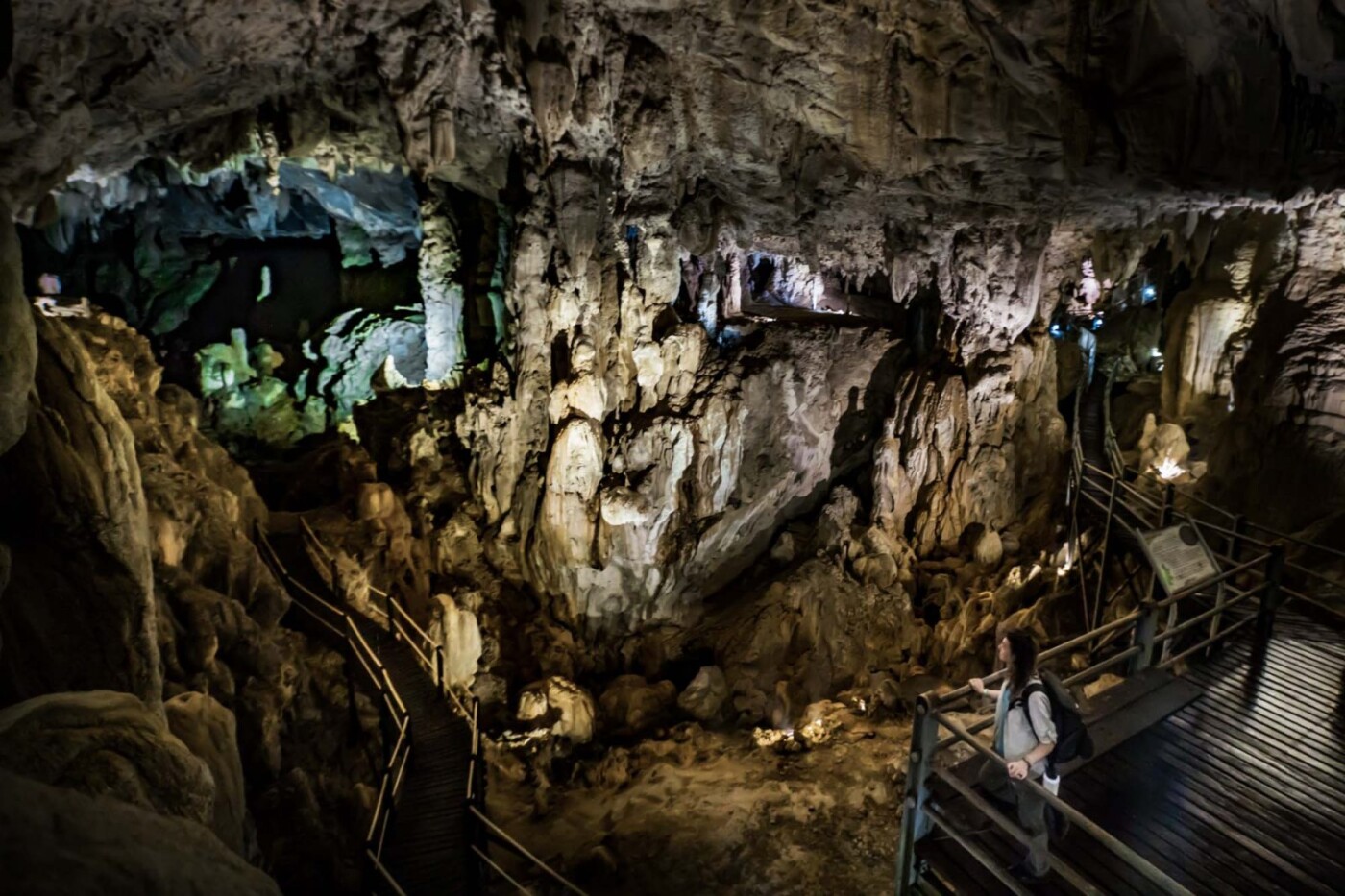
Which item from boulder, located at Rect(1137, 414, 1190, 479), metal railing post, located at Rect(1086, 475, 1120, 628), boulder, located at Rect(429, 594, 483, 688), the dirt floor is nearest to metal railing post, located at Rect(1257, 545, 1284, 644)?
metal railing post, located at Rect(1086, 475, 1120, 628)

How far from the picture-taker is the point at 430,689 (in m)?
9.32

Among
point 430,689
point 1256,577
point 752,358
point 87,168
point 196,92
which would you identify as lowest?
point 430,689

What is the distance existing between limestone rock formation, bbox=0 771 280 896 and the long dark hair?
3.20 metres

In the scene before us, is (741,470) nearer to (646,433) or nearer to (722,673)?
(646,433)

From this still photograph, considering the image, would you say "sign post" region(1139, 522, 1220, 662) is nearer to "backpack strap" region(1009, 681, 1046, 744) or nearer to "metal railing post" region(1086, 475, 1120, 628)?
"metal railing post" region(1086, 475, 1120, 628)

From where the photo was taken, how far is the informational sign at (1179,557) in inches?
248

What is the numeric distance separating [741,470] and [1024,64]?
6.88 m

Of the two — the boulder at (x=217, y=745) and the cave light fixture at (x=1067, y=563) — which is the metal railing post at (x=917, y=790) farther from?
the cave light fixture at (x=1067, y=563)

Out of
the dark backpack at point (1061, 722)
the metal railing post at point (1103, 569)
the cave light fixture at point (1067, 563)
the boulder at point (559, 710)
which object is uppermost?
the dark backpack at point (1061, 722)

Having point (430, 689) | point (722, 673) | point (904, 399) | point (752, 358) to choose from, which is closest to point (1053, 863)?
point (430, 689)

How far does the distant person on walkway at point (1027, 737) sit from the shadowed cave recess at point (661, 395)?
11.9 ft

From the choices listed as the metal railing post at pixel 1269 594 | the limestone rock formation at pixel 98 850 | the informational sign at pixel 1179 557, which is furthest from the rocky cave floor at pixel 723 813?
the limestone rock formation at pixel 98 850

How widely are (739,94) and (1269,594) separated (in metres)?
7.66

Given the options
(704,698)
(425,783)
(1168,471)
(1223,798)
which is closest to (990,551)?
(1168,471)
